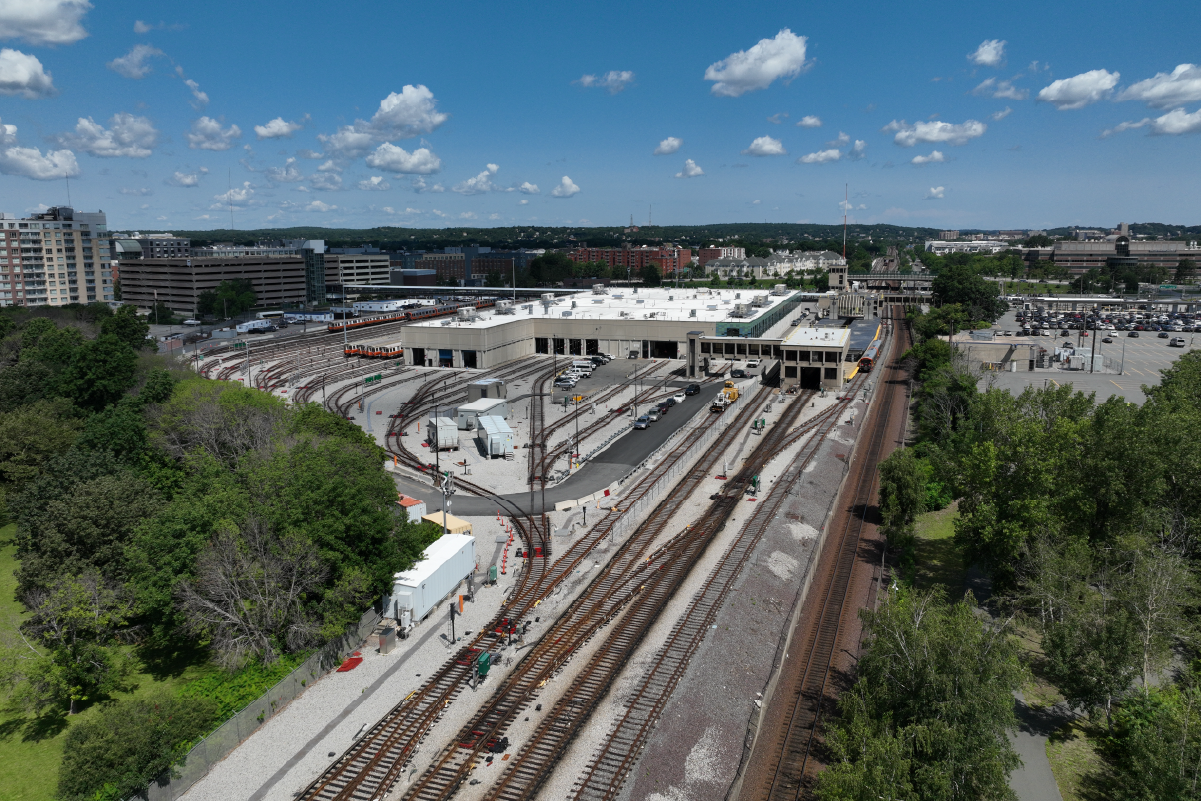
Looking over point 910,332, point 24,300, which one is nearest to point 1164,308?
point 910,332

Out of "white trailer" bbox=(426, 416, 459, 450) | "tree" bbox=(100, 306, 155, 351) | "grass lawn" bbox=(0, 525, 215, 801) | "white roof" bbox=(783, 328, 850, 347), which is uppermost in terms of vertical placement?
"tree" bbox=(100, 306, 155, 351)

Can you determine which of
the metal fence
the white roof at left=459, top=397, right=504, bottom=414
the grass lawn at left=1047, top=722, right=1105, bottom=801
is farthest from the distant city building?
the grass lawn at left=1047, top=722, right=1105, bottom=801

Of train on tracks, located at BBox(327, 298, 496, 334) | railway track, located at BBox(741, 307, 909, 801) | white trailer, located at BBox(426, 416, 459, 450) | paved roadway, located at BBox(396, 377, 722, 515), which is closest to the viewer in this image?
railway track, located at BBox(741, 307, 909, 801)

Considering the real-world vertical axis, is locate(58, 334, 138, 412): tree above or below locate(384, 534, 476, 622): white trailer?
above

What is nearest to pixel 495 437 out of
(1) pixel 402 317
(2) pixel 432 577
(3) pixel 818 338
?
(2) pixel 432 577

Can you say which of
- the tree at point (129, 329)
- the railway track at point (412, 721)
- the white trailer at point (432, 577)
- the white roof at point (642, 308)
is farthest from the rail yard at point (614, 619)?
the tree at point (129, 329)

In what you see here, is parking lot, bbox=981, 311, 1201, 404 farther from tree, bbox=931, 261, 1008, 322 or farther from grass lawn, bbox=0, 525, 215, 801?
grass lawn, bbox=0, 525, 215, 801
